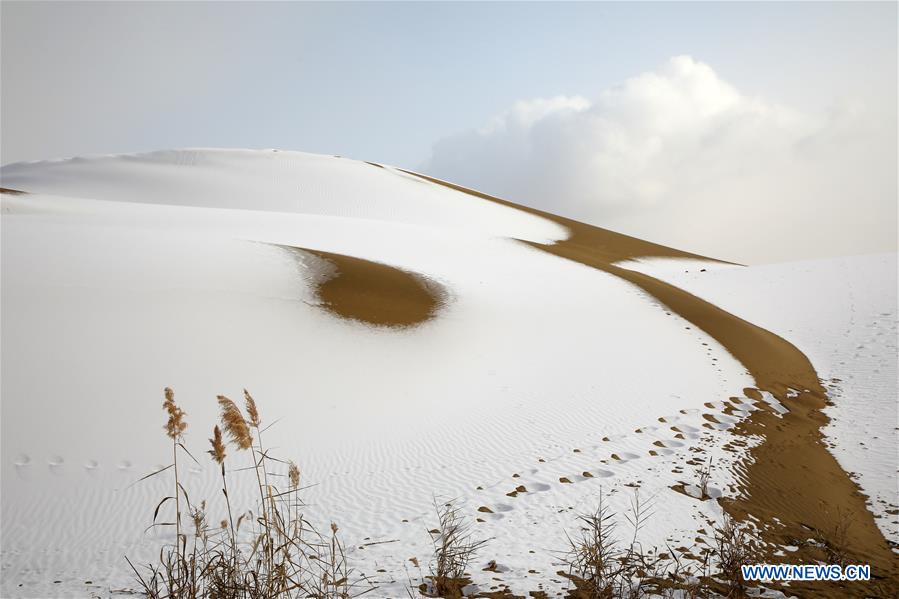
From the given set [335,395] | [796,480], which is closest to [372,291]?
[335,395]

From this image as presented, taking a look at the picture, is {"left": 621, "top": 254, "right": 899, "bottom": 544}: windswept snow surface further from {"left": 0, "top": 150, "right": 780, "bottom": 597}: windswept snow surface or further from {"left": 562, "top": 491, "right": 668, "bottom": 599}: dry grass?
{"left": 562, "top": 491, "right": 668, "bottom": 599}: dry grass

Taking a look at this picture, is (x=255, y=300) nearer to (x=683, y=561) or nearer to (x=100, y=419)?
(x=100, y=419)

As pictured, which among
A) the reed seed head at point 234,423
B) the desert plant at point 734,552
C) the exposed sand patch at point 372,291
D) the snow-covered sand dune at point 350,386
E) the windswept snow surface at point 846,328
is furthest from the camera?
the exposed sand patch at point 372,291

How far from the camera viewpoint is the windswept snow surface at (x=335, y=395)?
739 cm

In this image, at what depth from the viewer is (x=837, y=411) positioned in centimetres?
1277

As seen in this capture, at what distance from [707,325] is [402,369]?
35.5ft

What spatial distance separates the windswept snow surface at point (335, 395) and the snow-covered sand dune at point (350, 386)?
5 centimetres

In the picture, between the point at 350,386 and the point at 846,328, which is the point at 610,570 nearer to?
the point at 350,386

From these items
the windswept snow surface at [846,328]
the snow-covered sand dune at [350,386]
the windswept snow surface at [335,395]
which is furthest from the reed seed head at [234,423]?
the windswept snow surface at [846,328]

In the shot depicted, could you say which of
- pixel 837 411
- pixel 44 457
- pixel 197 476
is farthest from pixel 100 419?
pixel 837 411

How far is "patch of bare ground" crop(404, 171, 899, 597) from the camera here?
6.71 m

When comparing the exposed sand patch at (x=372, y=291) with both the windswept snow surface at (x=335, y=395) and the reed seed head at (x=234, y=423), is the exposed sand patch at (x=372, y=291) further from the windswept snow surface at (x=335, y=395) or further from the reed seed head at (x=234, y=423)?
the reed seed head at (x=234, y=423)

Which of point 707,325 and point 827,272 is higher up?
point 827,272

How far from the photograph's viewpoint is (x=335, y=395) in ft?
37.2
